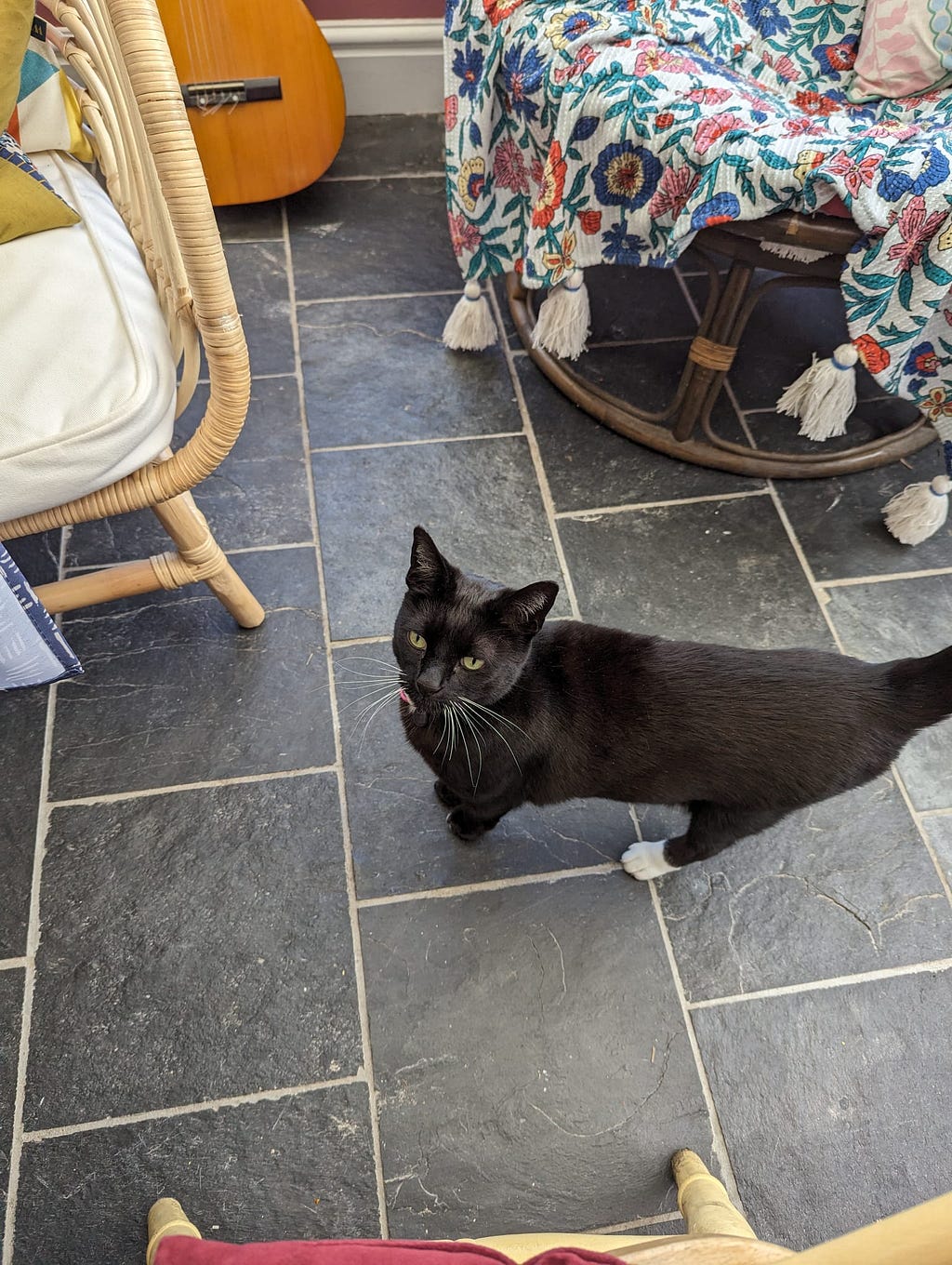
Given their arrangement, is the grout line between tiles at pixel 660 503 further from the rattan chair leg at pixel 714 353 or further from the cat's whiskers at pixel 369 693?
the cat's whiskers at pixel 369 693

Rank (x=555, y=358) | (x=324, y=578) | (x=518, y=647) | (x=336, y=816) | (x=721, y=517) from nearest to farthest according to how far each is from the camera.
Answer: (x=518, y=647) < (x=336, y=816) < (x=324, y=578) < (x=721, y=517) < (x=555, y=358)

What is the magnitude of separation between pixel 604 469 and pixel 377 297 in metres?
0.65

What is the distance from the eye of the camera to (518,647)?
1.01 meters

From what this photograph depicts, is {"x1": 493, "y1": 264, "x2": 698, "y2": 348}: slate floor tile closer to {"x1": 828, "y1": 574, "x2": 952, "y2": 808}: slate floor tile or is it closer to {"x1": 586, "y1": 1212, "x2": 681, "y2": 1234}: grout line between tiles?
{"x1": 828, "y1": 574, "x2": 952, "y2": 808}: slate floor tile

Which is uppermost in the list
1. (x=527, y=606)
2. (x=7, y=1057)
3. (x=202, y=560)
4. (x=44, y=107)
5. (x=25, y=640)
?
(x=44, y=107)

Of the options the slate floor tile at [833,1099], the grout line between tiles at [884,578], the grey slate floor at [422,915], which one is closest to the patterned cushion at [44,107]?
the grey slate floor at [422,915]

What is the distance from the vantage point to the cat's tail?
958 millimetres

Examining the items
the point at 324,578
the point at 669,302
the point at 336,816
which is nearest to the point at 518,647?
the point at 336,816

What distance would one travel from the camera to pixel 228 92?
1786 mm

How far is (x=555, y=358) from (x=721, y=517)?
473 mm

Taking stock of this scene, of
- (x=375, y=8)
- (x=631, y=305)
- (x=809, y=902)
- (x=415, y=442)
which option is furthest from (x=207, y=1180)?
(x=375, y=8)

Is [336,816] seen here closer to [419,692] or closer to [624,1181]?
[419,692]

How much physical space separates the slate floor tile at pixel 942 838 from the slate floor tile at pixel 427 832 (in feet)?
1.51

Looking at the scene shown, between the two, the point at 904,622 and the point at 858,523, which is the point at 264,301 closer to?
the point at 858,523
